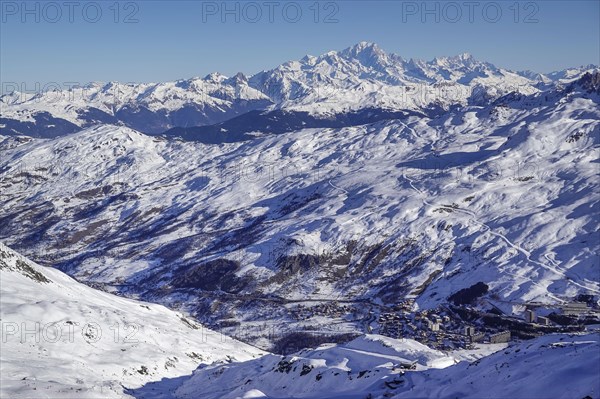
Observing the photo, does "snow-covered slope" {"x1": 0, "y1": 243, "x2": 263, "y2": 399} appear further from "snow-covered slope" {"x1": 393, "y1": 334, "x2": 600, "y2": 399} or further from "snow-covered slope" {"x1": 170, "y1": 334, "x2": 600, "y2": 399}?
"snow-covered slope" {"x1": 393, "y1": 334, "x2": 600, "y2": 399}

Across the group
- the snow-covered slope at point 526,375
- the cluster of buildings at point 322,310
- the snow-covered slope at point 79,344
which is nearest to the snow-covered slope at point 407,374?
the snow-covered slope at point 526,375

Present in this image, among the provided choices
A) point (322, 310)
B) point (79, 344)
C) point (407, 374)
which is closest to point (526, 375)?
point (407, 374)

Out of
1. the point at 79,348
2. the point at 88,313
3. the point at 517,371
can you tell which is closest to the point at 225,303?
the point at 88,313

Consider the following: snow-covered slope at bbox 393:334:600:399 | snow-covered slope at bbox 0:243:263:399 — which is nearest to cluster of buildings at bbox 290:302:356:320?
snow-covered slope at bbox 0:243:263:399

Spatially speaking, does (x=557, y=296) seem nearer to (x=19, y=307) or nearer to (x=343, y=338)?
(x=343, y=338)

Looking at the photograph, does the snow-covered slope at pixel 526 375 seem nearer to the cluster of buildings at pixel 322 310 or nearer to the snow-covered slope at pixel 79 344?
the snow-covered slope at pixel 79 344

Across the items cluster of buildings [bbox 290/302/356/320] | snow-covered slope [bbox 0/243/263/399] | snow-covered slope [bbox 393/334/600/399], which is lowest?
cluster of buildings [bbox 290/302/356/320]
